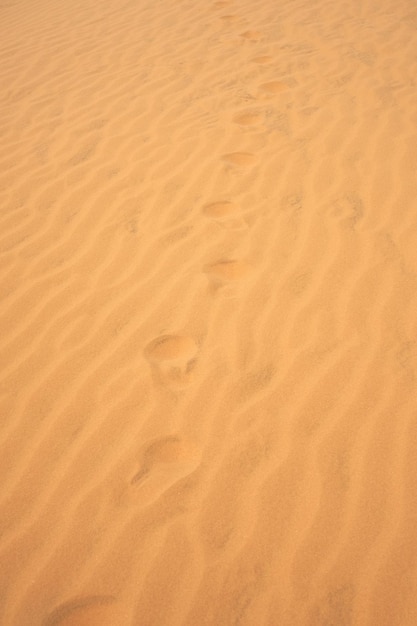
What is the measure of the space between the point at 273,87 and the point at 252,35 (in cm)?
150

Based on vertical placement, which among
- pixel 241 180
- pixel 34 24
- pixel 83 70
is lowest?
pixel 241 180

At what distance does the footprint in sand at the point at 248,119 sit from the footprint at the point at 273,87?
0.48 metres

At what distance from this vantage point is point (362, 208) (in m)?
3.07

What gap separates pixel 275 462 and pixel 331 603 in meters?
0.50

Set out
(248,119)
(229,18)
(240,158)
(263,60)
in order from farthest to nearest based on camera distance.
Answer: (229,18) → (263,60) → (248,119) → (240,158)

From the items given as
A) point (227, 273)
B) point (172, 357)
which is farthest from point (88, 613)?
point (227, 273)

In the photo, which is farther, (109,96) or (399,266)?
(109,96)

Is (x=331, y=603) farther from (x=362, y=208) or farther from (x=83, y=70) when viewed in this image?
(x=83, y=70)

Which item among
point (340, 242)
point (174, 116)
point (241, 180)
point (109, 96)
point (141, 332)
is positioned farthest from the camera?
point (109, 96)

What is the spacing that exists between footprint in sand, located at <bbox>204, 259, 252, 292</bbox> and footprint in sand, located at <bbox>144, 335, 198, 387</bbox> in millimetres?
394

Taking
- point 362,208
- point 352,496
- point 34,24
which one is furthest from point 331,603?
point 34,24

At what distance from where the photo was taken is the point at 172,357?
2.33m

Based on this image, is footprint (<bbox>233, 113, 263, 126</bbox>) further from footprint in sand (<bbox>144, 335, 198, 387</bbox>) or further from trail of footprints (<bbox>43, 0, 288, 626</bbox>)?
footprint in sand (<bbox>144, 335, 198, 387</bbox>)

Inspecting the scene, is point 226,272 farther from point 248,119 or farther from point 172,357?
point 248,119
